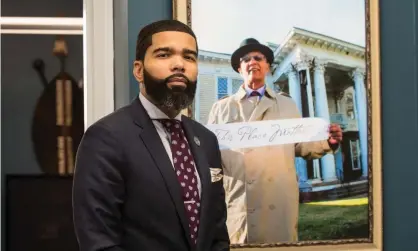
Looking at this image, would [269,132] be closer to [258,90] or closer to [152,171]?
[258,90]

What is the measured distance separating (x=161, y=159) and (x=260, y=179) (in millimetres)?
567

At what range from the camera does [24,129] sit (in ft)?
4.85

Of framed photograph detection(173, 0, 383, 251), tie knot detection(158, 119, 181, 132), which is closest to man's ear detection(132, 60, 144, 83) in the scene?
tie knot detection(158, 119, 181, 132)

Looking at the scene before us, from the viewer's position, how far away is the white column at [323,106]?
1.58 meters

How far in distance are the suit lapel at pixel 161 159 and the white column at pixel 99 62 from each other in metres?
0.38

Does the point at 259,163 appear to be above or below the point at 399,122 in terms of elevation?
below

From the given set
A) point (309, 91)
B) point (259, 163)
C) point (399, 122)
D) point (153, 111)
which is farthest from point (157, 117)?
point (399, 122)

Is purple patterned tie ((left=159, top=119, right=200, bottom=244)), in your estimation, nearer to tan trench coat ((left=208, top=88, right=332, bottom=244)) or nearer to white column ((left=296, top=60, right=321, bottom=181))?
tan trench coat ((left=208, top=88, right=332, bottom=244))

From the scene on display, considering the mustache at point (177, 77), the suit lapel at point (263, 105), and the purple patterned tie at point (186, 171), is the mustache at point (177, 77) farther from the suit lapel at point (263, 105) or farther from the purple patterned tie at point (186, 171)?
the suit lapel at point (263, 105)

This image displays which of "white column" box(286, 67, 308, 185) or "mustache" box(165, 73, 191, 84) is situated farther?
"white column" box(286, 67, 308, 185)

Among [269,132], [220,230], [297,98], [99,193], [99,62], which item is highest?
[99,62]

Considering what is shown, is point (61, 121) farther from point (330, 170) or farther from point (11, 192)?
point (330, 170)

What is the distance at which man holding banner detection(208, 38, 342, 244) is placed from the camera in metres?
1.52

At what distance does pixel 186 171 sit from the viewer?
1071 mm
